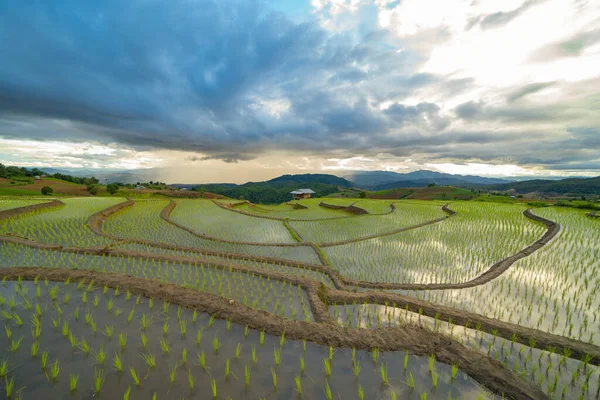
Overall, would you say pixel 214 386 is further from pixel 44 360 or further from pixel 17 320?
pixel 17 320

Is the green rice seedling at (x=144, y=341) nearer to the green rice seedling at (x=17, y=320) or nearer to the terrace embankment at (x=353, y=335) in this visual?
the terrace embankment at (x=353, y=335)

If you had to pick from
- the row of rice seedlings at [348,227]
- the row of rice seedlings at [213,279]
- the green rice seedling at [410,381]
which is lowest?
the row of rice seedlings at [348,227]

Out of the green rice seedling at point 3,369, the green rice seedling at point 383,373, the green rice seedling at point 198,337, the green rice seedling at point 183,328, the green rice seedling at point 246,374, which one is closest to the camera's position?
the green rice seedling at point 3,369

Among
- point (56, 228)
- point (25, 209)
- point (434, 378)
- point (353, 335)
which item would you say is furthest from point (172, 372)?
point (25, 209)

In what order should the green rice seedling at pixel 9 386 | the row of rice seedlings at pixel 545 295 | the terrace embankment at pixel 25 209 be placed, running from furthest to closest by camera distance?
1. the terrace embankment at pixel 25 209
2. the row of rice seedlings at pixel 545 295
3. the green rice seedling at pixel 9 386

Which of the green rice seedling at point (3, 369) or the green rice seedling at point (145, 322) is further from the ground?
the green rice seedling at point (3, 369)

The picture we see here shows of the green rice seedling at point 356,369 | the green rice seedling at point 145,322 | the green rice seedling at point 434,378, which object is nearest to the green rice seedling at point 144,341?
the green rice seedling at point 145,322

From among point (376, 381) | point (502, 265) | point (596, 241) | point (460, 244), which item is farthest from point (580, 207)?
point (376, 381)
